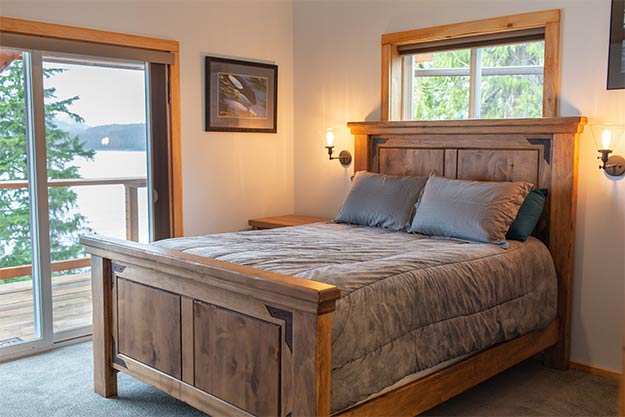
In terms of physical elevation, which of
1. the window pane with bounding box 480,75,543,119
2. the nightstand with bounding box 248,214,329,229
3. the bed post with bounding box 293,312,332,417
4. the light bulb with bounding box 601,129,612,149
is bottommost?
the bed post with bounding box 293,312,332,417

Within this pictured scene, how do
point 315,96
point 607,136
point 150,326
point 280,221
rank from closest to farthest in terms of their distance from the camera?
point 150,326 → point 607,136 → point 280,221 → point 315,96

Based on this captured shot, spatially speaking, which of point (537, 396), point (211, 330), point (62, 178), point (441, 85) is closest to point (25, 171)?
point (62, 178)

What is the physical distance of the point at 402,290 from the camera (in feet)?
8.46

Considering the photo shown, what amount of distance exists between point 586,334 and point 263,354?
215cm

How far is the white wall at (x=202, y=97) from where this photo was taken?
163 inches

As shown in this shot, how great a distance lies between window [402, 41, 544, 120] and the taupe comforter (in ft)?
3.09

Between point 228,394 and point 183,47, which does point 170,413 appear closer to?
point 228,394

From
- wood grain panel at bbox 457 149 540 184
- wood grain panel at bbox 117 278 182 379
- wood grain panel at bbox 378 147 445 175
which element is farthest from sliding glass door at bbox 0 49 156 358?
wood grain panel at bbox 457 149 540 184

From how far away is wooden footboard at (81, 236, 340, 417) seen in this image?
7.11 ft

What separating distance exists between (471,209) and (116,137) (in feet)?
7.49

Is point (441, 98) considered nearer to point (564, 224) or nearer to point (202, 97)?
point (564, 224)

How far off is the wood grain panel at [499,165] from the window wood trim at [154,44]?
188 centimetres

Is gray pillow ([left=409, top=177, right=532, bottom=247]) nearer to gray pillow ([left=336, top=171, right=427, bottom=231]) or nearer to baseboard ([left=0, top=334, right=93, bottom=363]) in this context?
gray pillow ([left=336, top=171, right=427, bottom=231])

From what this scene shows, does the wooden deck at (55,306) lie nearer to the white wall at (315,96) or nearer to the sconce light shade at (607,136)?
the white wall at (315,96)
